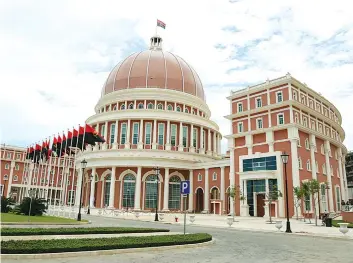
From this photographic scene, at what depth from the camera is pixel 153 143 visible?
6066cm

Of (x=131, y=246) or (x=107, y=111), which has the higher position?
(x=107, y=111)

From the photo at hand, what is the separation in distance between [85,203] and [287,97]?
139 ft

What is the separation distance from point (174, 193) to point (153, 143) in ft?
33.0

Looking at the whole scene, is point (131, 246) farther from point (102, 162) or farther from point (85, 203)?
point (85, 203)

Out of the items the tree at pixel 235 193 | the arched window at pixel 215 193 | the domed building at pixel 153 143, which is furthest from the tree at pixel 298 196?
the arched window at pixel 215 193

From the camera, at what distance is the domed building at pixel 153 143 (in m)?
57.8

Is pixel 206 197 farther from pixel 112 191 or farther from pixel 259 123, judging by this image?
pixel 259 123

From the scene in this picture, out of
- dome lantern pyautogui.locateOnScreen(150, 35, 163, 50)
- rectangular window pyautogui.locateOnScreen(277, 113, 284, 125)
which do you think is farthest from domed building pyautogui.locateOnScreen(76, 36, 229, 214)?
rectangular window pyautogui.locateOnScreen(277, 113, 284, 125)

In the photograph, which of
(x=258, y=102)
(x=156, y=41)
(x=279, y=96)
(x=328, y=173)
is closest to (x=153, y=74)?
(x=156, y=41)

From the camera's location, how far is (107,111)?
66.1 m

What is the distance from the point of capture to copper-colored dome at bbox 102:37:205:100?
220ft

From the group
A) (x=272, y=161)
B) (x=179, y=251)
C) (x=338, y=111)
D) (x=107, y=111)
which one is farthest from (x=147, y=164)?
(x=179, y=251)

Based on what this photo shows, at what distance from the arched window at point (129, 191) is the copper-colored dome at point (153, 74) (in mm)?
19058

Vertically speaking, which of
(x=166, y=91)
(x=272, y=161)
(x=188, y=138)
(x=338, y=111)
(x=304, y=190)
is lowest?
(x=304, y=190)
